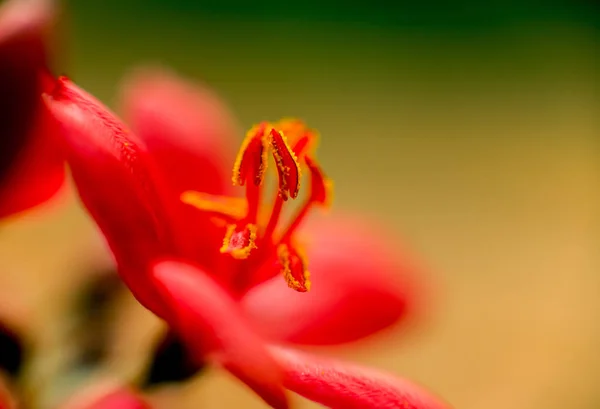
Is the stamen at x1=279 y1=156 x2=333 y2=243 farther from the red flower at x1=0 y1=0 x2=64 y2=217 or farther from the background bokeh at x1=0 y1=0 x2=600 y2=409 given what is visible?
the background bokeh at x1=0 y1=0 x2=600 y2=409

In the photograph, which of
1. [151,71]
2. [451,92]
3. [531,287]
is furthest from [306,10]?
[151,71]

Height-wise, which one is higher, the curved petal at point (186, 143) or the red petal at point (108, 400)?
the curved petal at point (186, 143)

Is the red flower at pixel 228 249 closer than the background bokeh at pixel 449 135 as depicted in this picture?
Yes

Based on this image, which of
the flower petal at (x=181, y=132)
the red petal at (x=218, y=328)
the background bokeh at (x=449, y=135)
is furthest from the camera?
the background bokeh at (x=449, y=135)

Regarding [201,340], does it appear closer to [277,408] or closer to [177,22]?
[277,408]

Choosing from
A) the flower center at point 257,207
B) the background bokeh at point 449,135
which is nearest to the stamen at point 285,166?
the flower center at point 257,207

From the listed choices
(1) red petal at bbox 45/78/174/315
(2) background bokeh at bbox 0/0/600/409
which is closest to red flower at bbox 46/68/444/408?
(1) red petal at bbox 45/78/174/315

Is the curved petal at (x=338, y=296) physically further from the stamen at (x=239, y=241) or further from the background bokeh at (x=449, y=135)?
the background bokeh at (x=449, y=135)

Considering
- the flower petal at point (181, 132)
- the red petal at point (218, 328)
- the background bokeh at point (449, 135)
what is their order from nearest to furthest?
the red petal at point (218, 328)
the flower petal at point (181, 132)
the background bokeh at point (449, 135)

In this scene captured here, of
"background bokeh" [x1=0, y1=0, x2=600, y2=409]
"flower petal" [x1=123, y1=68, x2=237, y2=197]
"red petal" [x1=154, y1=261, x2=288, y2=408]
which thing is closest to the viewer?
"red petal" [x1=154, y1=261, x2=288, y2=408]
